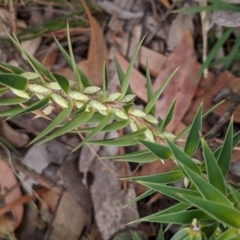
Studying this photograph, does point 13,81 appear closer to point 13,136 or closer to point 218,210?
point 218,210

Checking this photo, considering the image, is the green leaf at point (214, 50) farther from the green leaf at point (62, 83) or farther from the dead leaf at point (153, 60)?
the green leaf at point (62, 83)

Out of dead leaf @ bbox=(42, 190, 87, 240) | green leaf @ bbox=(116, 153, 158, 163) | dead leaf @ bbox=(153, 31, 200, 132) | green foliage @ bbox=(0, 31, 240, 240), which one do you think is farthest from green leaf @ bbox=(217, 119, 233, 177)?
dead leaf @ bbox=(42, 190, 87, 240)

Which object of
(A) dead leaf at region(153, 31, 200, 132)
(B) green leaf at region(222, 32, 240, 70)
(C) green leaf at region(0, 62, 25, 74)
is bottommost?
(A) dead leaf at region(153, 31, 200, 132)

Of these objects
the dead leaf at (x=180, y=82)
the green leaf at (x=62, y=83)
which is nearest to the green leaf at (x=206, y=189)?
the green leaf at (x=62, y=83)

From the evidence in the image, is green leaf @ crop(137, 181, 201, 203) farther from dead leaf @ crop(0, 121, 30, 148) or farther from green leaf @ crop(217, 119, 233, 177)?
dead leaf @ crop(0, 121, 30, 148)

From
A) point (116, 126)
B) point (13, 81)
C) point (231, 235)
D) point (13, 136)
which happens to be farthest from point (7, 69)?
point (13, 136)

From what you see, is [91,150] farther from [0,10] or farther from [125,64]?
[0,10]
